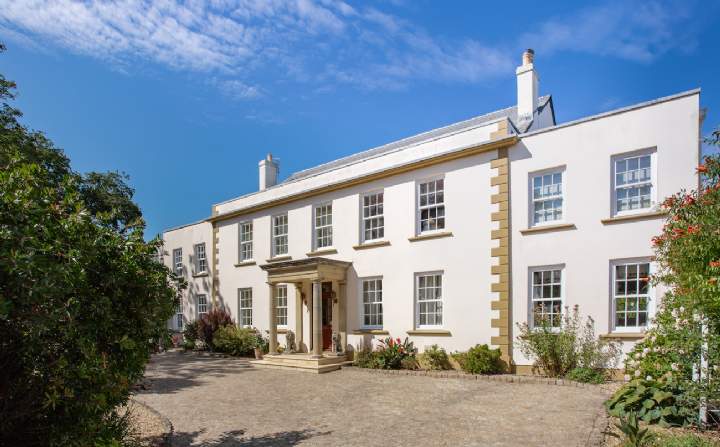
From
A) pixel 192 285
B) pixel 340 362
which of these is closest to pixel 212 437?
pixel 340 362

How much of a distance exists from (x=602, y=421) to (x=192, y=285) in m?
22.4

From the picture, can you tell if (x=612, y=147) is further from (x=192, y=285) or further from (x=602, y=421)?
(x=192, y=285)

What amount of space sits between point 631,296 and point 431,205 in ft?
A: 20.2

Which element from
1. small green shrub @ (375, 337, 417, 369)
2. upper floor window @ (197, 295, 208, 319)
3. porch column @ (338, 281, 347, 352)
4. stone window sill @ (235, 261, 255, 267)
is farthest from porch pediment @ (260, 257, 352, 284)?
upper floor window @ (197, 295, 208, 319)

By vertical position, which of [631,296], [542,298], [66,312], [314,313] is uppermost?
[66,312]

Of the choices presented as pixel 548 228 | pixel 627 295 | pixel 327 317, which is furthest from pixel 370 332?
pixel 627 295

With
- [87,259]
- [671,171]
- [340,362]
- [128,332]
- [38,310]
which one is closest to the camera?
[38,310]

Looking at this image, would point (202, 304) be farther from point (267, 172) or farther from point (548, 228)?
point (548, 228)

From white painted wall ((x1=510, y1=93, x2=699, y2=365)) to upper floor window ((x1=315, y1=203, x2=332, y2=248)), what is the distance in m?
7.34

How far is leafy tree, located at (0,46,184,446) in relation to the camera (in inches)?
158

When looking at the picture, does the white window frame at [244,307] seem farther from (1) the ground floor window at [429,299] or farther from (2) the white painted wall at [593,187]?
(2) the white painted wall at [593,187]

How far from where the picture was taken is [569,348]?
12125 mm

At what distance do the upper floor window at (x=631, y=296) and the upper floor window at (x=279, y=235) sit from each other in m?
12.7

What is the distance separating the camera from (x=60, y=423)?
4.73 meters
